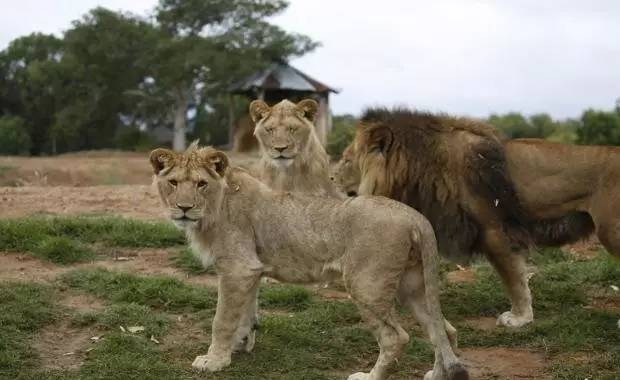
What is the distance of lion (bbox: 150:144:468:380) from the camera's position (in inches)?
154

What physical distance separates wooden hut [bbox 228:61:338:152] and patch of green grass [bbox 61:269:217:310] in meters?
21.8

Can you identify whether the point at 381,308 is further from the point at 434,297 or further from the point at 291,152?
the point at 291,152

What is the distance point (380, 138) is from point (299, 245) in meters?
1.33

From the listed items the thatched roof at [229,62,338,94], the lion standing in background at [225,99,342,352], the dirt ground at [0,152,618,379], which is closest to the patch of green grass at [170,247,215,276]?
the dirt ground at [0,152,618,379]

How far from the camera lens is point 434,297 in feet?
12.7

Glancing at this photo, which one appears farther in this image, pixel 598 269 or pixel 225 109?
pixel 225 109

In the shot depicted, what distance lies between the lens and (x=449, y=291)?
5.98 meters

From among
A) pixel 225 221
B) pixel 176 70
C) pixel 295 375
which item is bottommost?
pixel 295 375

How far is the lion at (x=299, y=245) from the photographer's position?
3.91 metres

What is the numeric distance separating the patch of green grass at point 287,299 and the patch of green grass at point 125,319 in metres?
0.76

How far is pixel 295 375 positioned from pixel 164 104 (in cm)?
2826

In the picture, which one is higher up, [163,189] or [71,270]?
[163,189]

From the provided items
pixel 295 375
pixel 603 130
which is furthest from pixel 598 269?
pixel 603 130

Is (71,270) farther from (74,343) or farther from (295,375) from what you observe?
(295,375)
